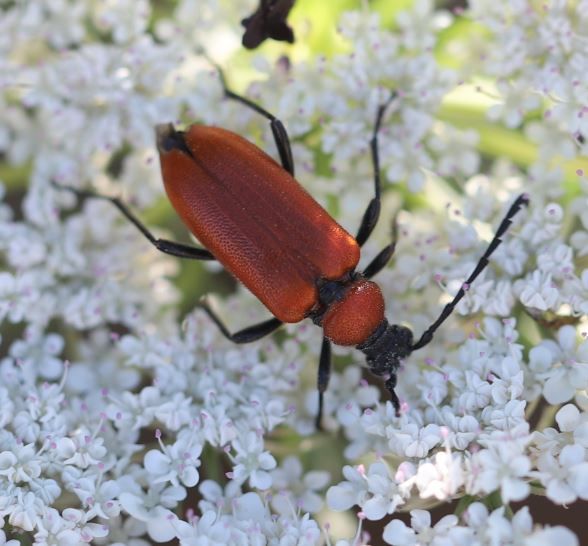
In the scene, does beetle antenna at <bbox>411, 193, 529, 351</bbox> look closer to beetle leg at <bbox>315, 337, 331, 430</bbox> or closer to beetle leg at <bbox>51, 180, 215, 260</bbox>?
beetle leg at <bbox>315, 337, 331, 430</bbox>

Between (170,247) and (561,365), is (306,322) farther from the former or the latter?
(561,365)

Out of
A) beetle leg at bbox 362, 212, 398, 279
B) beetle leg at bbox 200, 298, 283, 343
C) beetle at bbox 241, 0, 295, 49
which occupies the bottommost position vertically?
beetle leg at bbox 200, 298, 283, 343

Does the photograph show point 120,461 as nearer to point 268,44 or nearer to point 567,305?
point 567,305

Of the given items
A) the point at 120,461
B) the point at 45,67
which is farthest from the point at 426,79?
the point at 120,461

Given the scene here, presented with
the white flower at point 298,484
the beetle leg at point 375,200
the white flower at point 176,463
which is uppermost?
the beetle leg at point 375,200

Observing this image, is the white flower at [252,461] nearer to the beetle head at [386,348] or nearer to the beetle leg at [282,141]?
the beetle head at [386,348]

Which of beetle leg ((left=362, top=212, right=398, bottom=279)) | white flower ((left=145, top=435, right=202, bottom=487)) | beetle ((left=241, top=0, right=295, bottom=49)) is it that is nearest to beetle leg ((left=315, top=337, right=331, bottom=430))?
beetle leg ((left=362, top=212, right=398, bottom=279))

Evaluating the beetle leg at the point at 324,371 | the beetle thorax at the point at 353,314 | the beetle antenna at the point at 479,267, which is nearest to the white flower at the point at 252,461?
the beetle leg at the point at 324,371
